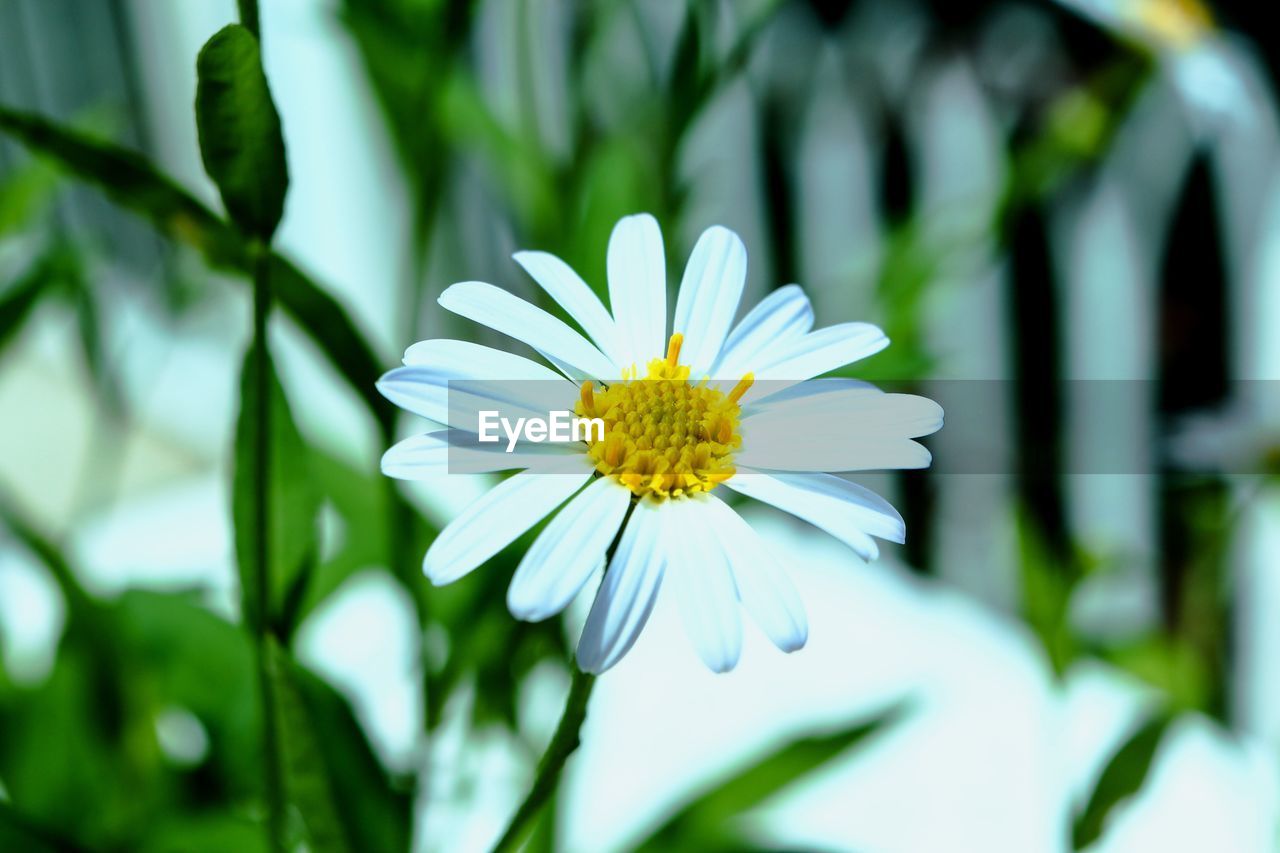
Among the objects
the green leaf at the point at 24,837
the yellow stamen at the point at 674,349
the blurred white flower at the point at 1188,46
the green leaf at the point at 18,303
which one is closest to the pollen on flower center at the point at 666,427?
the yellow stamen at the point at 674,349

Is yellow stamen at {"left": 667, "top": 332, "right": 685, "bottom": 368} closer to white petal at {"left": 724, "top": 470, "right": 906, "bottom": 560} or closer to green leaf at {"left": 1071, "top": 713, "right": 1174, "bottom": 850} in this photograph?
white petal at {"left": 724, "top": 470, "right": 906, "bottom": 560}

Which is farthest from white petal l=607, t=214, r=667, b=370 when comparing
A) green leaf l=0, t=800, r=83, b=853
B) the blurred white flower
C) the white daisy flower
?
the blurred white flower

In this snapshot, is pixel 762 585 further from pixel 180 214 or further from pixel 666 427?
pixel 180 214

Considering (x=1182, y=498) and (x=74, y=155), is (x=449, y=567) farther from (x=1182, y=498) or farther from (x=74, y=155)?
(x=1182, y=498)

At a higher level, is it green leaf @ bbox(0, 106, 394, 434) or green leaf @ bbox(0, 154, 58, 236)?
green leaf @ bbox(0, 154, 58, 236)

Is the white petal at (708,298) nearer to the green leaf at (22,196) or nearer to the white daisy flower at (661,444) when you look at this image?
the white daisy flower at (661,444)

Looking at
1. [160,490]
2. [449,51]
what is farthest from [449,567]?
[160,490]

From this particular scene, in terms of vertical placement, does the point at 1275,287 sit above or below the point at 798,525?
above
